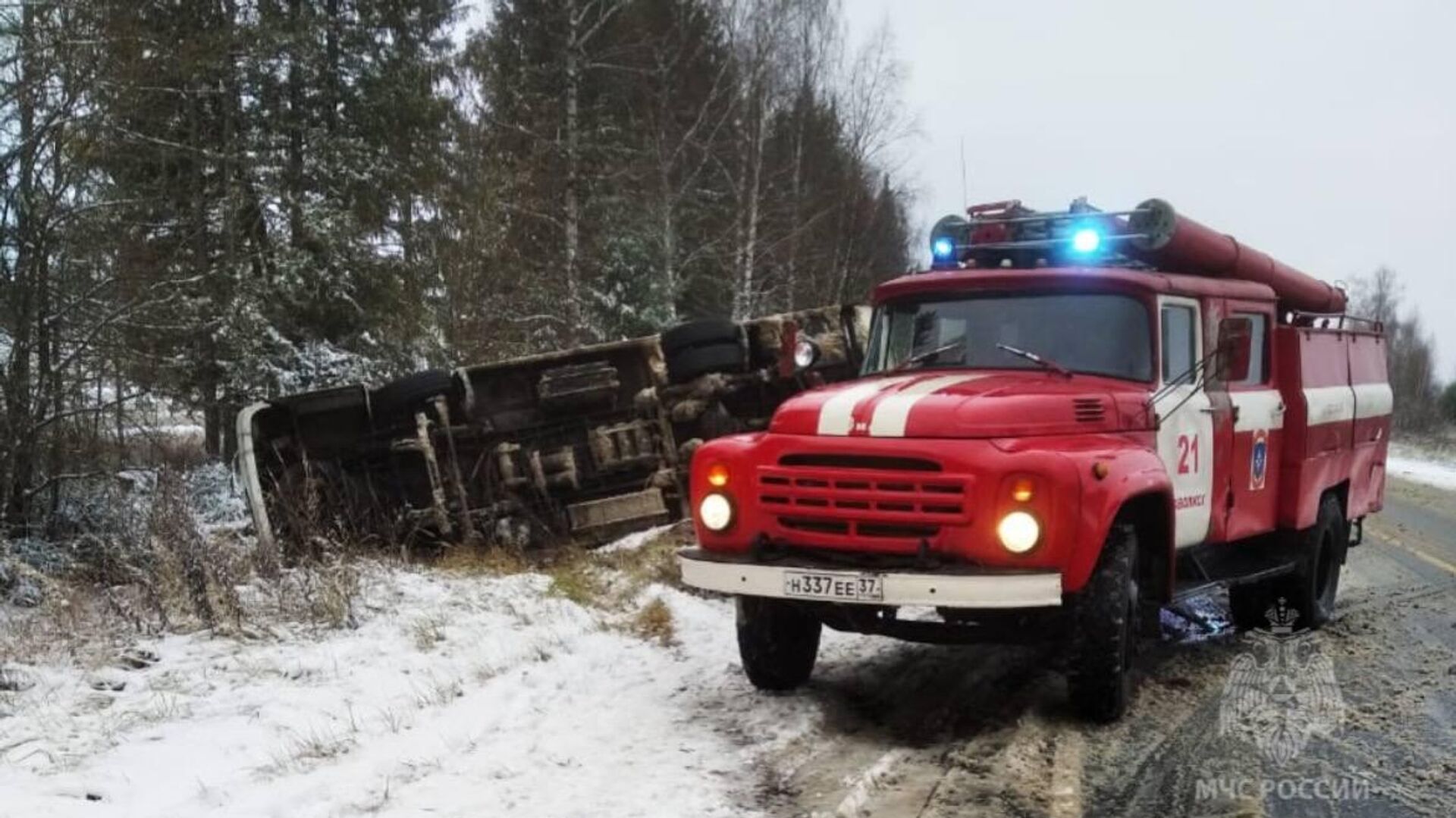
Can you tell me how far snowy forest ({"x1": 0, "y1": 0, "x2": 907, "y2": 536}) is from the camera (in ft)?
34.0

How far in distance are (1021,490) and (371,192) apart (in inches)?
564

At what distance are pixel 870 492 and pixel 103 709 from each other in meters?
3.65

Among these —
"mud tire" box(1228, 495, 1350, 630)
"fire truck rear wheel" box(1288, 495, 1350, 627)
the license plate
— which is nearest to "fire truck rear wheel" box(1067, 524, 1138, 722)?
the license plate

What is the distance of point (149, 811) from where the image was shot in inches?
163

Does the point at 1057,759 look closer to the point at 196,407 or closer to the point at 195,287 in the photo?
the point at 195,287

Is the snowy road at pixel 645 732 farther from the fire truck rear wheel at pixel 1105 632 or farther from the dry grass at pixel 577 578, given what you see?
the dry grass at pixel 577 578

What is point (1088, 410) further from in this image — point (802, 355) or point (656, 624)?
point (656, 624)

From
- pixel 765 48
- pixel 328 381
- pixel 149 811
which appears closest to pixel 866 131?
pixel 765 48

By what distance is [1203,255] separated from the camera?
6.66 metres

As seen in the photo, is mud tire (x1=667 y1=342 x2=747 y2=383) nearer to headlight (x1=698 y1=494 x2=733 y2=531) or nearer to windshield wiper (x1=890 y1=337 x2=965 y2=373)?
windshield wiper (x1=890 y1=337 x2=965 y2=373)

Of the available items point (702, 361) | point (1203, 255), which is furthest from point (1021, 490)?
point (702, 361)

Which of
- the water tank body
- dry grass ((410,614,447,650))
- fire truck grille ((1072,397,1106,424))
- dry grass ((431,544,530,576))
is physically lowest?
dry grass ((431,544,530,576))

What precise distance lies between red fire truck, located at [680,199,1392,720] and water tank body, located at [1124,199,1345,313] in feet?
0.07

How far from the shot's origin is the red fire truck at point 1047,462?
4.77 meters
